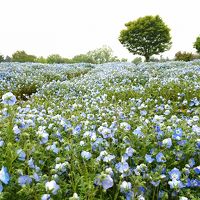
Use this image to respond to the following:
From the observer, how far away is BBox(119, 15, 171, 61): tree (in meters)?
43.6

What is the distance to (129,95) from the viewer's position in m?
8.34

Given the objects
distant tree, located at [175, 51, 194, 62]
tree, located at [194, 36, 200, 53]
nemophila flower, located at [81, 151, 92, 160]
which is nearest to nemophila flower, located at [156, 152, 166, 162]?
nemophila flower, located at [81, 151, 92, 160]

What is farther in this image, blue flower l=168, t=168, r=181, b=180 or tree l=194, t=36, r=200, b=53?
tree l=194, t=36, r=200, b=53

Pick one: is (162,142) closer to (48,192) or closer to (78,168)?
(78,168)

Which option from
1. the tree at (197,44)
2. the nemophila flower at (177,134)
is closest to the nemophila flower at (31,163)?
the nemophila flower at (177,134)

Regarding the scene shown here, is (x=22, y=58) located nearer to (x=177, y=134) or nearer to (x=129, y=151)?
(x=177, y=134)

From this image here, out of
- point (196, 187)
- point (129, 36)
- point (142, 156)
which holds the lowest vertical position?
point (196, 187)

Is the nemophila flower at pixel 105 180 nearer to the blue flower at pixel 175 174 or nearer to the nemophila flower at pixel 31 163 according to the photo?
the nemophila flower at pixel 31 163

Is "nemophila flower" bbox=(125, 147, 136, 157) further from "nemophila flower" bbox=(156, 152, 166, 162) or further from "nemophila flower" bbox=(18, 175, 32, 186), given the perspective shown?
"nemophila flower" bbox=(18, 175, 32, 186)

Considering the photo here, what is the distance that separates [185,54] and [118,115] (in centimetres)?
3112

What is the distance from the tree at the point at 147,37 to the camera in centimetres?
4356

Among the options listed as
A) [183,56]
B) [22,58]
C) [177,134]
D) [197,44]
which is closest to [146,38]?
[197,44]

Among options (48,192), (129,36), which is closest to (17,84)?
(48,192)

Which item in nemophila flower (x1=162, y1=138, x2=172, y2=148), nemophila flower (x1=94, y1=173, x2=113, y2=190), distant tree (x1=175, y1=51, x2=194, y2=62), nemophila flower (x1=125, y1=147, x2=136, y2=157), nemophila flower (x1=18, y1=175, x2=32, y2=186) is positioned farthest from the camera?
distant tree (x1=175, y1=51, x2=194, y2=62)
